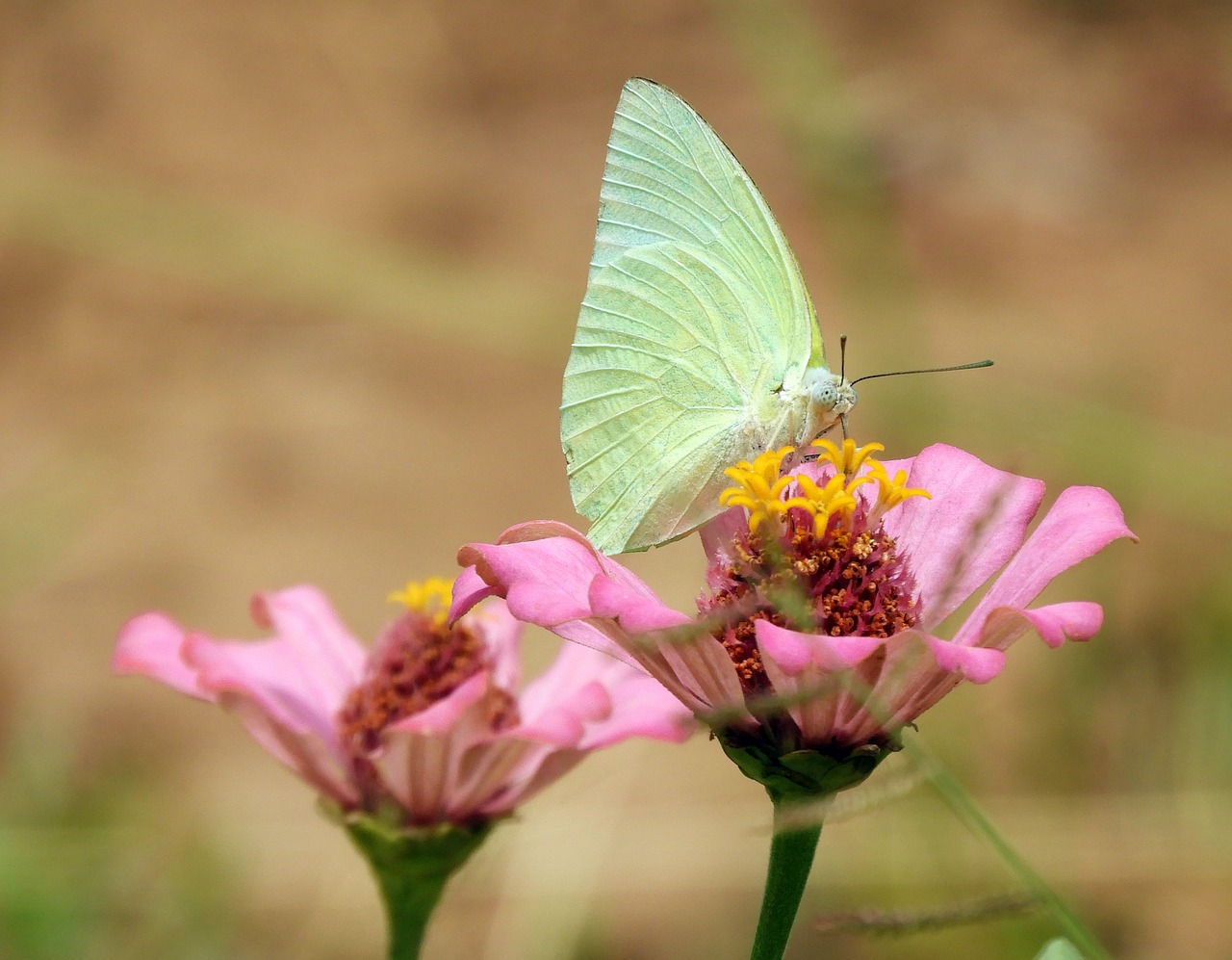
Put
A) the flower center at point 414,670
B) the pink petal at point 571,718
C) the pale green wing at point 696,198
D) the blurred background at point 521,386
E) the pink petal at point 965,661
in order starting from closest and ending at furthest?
the pink petal at point 965,661 < the pink petal at point 571,718 < the flower center at point 414,670 < the pale green wing at point 696,198 < the blurred background at point 521,386

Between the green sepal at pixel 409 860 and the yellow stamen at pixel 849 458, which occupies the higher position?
the yellow stamen at pixel 849 458

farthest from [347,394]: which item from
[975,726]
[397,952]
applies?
[397,952]

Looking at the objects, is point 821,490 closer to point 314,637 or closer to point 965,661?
point 965,661

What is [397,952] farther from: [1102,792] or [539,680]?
[1102,792]

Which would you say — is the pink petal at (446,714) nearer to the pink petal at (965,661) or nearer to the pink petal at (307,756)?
the pink petal at (307,756)

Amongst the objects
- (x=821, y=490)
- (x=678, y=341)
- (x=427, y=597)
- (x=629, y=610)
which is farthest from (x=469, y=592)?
(x=678, y=341)

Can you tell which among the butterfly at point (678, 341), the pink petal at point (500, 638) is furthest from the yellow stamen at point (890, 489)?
the pink petal at point (500, 638)

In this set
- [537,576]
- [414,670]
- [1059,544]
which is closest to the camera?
[537,576]
